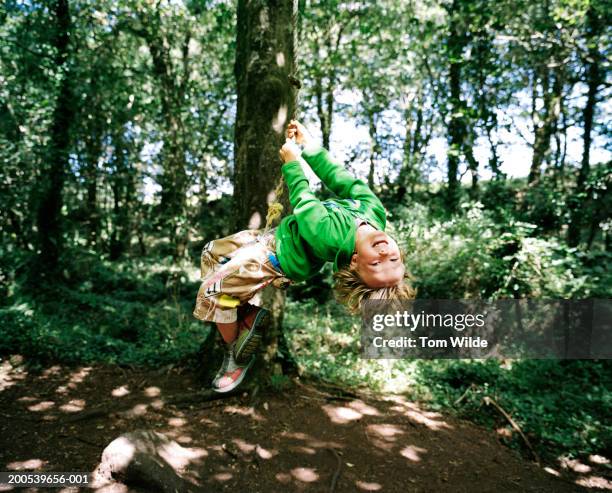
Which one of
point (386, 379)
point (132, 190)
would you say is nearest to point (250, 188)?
point (386, 379)

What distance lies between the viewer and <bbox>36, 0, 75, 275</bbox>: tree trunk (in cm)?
782

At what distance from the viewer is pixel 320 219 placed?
2441 millimetres

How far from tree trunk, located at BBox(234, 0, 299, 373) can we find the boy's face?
2.04 metres

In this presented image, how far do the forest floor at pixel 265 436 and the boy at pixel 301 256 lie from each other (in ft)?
4.98

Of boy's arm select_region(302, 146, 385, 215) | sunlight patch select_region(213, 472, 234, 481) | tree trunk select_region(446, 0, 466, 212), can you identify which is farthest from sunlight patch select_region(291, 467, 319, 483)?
tree trunk select_region(446, 0, 466, 212)

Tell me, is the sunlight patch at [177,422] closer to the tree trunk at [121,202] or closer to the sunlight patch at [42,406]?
the sunlight patch at [42,406]

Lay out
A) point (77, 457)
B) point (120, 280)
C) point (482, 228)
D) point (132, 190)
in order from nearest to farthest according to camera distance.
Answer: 1. point (77, 457)
2. point (482, 228)
3. point (120, 280)
4. point (132, 190)

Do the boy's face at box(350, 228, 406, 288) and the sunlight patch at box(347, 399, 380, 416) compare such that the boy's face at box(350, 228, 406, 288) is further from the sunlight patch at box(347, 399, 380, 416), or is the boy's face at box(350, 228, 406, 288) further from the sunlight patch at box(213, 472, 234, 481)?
the sunlight patch at box(347, 399, 380, 416)

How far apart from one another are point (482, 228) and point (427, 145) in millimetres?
8750

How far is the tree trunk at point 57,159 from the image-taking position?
782 cm

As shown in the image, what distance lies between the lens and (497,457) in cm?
502

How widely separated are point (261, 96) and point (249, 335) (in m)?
2.36

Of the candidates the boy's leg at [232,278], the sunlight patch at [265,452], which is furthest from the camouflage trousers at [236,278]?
the sunlight patch at [265,452]

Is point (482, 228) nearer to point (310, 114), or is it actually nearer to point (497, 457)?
point (497, 457)
